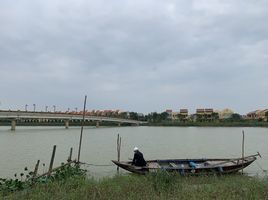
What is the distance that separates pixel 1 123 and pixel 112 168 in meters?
101

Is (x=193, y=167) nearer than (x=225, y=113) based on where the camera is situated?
Yes

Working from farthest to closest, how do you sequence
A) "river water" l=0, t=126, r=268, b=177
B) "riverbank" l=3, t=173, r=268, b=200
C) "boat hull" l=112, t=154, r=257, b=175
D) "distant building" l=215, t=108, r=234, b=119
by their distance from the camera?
"distant building" l=215, t=108, r=234, b=119
"river water" l=0, t=126, r=268, b=177
"boat hull" l=112, t=154, r=257, b=175
"riverbank" l=3, t=173, r=268, b=200

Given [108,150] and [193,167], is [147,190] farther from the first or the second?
[108,150]

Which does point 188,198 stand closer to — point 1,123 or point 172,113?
point 1,123

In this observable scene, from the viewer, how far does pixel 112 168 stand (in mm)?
20000

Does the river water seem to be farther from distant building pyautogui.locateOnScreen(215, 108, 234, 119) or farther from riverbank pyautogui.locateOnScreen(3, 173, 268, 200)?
distant building pyautogui.locateOnScreen(215, 108, 234, 119)

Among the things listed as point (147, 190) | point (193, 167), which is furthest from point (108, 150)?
point (147, 190)

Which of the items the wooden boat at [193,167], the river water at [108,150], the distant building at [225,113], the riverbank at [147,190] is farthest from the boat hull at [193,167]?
the distant building at [225,113]

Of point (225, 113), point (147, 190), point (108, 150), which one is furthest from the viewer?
point (225, 113)

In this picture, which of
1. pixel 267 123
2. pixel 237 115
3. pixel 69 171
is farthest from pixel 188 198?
pixel 237 115

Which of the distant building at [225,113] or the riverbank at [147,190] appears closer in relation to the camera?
the riverbank at [147,190]

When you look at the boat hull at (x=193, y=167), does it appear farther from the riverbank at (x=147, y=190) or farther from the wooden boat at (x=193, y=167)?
the riverbank at (x=147, y=190)

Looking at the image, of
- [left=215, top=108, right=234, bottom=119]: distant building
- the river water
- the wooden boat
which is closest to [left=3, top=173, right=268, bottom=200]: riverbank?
the wooden boat

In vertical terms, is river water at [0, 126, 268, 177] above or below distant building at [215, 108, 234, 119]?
below
